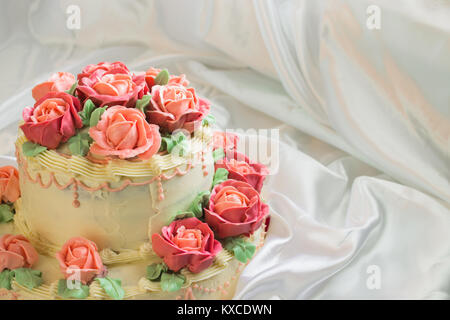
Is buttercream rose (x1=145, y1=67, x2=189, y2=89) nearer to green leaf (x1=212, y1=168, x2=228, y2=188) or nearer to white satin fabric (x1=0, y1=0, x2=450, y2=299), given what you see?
green leaf (x1=212, y1=168, x2=228, y2=188)

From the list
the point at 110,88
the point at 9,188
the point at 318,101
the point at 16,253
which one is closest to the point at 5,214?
the point at 9,188

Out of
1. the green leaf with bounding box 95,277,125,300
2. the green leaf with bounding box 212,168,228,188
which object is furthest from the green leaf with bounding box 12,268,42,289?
the green leaf with bounding box 212,168,228,188

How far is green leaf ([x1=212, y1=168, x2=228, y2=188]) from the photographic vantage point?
1.89 metres

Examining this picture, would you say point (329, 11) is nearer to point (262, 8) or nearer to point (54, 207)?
point (262, 8)

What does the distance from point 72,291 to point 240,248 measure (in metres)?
0.51

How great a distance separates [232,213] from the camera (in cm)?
171

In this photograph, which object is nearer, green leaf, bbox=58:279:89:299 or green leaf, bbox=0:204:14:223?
green leaf, bbox=58:279:89:299

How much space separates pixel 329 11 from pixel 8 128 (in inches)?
62.8

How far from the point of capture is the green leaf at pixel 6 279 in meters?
1.60

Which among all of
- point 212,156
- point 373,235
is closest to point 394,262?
point 373,235

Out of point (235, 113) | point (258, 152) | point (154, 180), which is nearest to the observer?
point (154, 180)

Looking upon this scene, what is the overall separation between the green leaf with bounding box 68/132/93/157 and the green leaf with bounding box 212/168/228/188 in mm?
471

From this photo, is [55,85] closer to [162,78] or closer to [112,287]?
[162,78]

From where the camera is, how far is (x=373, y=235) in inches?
80.4
